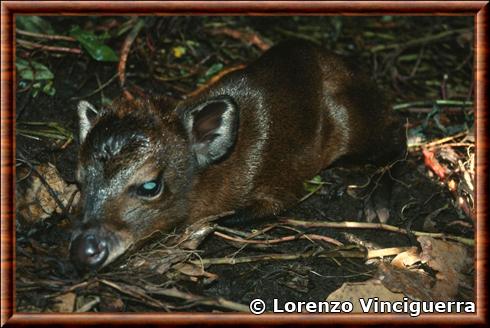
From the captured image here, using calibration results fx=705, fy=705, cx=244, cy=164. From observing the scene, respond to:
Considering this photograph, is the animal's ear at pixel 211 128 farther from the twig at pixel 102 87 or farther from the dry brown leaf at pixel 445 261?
the dry brown leaf at pixel 445 261

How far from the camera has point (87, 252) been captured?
544 centimetres

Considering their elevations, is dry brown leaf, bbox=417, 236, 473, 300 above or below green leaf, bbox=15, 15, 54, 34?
below

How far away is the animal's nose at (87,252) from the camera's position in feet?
17.9

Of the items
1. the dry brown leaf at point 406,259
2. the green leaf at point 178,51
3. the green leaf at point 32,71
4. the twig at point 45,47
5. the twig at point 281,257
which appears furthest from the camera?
the green leaf at point 178,51

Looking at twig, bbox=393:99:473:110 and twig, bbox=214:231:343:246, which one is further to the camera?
twig, bbox=393:99:473:110

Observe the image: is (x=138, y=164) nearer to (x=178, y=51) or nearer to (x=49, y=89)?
(x=49, y=89)

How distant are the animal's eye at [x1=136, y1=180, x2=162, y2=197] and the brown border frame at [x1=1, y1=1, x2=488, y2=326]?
1.02 m

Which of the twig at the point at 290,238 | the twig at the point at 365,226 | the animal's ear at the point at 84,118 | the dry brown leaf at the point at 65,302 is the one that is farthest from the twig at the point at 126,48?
the dry brown leaf at the point at 65,302

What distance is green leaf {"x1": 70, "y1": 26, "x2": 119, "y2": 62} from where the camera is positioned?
26.4 feet

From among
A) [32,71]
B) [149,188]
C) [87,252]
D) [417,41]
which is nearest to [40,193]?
[149,188]

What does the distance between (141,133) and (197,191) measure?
2.78 feet

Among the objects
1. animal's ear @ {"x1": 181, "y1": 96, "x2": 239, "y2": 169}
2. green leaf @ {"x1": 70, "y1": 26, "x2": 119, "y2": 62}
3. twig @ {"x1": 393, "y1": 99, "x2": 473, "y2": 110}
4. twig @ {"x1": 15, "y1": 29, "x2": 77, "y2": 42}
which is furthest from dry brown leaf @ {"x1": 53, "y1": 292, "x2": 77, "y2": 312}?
twig @ {"x1": 393, "y1": 99, "x2": 473, "y2": 110}

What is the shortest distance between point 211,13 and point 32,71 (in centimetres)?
266

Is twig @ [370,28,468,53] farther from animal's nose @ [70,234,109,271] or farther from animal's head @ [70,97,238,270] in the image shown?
animal's nose @ [70,234,109,271]
